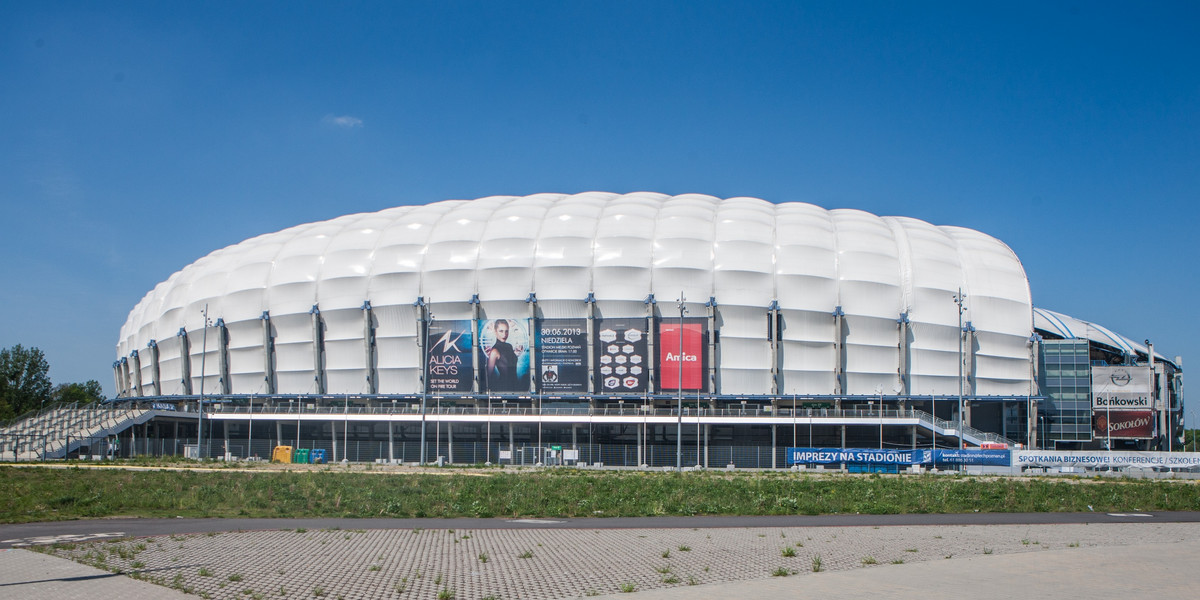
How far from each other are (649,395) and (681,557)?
5427 centimetres

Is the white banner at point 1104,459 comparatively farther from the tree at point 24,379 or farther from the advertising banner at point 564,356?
the tree at point 24,379

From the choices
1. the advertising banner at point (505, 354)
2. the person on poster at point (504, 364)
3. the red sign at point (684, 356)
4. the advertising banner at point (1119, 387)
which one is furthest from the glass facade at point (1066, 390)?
the person on poster at point (504, 364)

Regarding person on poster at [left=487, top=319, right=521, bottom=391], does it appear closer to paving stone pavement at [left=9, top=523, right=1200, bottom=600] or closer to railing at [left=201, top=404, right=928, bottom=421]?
railing at [left=201, top=404, right=928, bottom=421]

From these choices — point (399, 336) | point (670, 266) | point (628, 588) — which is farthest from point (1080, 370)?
point (628, 588)

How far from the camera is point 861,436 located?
70.7m

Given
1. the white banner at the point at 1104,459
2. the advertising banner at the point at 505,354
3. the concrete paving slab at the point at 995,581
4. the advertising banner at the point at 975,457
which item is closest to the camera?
the concrete paving slab at the point at 995,581

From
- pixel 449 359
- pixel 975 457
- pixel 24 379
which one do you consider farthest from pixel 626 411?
pixel 24 379

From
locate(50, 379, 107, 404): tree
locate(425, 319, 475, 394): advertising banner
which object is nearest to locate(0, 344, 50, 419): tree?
locate(50, 379, 107, 404): tree

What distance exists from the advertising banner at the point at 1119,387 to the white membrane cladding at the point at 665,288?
7401 mm

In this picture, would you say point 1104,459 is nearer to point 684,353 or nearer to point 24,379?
point 684,353

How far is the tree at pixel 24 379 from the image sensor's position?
133 m

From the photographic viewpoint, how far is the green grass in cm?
2738

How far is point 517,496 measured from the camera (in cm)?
3127

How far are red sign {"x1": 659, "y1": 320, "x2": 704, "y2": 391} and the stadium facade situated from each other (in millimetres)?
152
